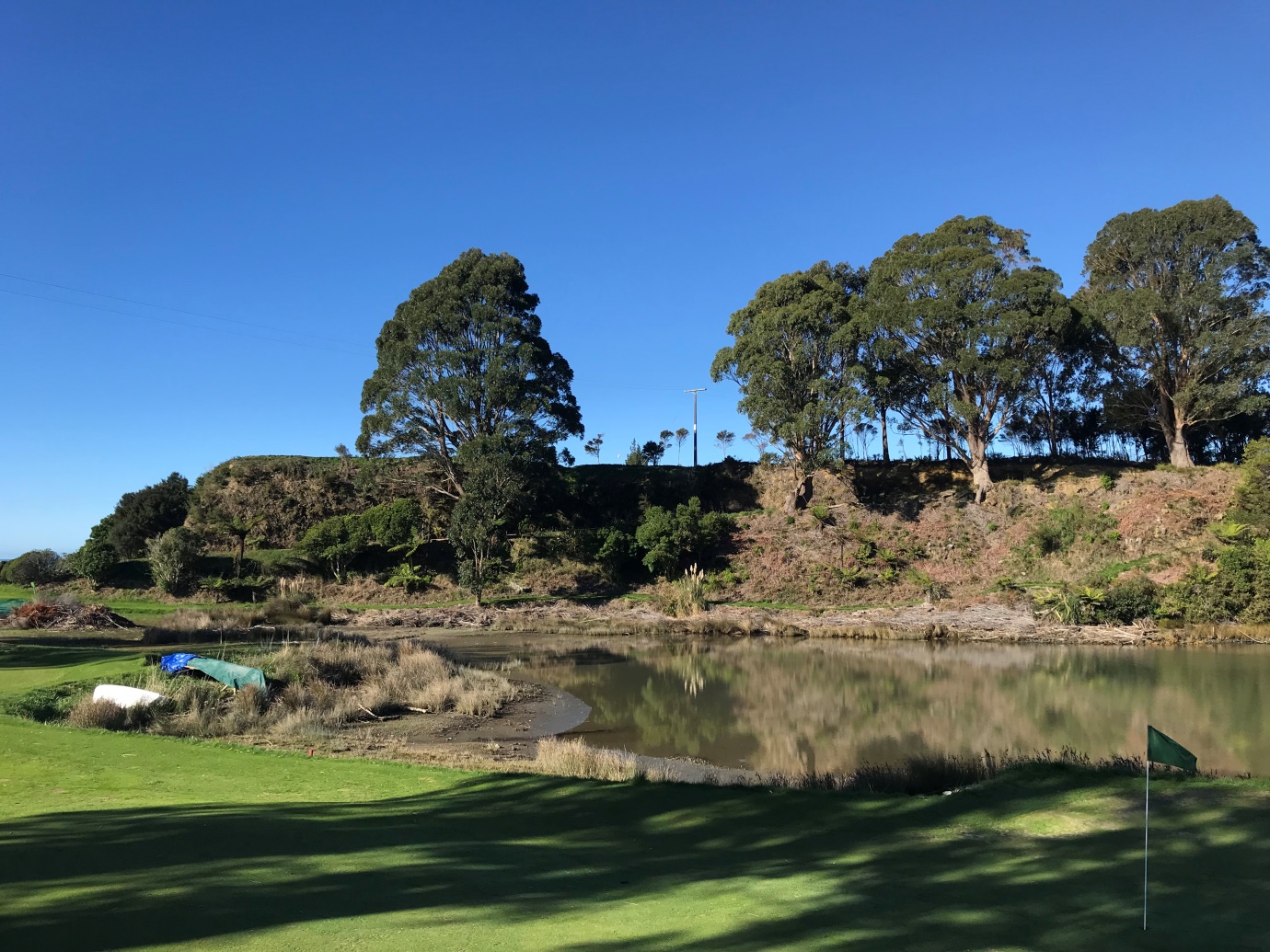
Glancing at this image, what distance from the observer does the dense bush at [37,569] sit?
4122 centimetres

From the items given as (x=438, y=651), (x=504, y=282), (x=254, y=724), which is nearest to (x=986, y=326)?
(x=504, y=282)

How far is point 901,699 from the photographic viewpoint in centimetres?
2038

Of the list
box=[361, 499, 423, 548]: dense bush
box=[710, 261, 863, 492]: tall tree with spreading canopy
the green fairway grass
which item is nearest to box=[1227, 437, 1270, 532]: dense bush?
box=[710, 261, 863, 492]: tall tree with spreading canopy

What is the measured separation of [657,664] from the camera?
27.1m

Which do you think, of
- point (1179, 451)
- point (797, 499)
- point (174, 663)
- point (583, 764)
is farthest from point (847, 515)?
point (583, 764)

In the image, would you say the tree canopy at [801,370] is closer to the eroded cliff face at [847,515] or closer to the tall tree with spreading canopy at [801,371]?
the tall tree with spreading canopy at [801,371]

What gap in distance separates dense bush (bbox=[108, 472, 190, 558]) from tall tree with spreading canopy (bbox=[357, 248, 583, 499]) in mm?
13186

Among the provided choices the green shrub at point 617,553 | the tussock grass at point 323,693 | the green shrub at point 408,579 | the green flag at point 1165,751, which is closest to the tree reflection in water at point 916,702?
the tussock grass at point 323,693

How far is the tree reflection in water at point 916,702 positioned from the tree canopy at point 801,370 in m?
17.6

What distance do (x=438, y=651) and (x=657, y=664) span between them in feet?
24.0

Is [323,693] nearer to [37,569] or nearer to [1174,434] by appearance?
[37,569]

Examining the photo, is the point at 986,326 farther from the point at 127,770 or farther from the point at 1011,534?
the point at 127,770

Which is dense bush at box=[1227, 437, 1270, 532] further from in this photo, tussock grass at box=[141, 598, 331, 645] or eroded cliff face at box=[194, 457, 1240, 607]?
tussock grass at box=[141, 598, 331, 645]

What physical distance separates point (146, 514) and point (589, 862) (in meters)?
47.3
